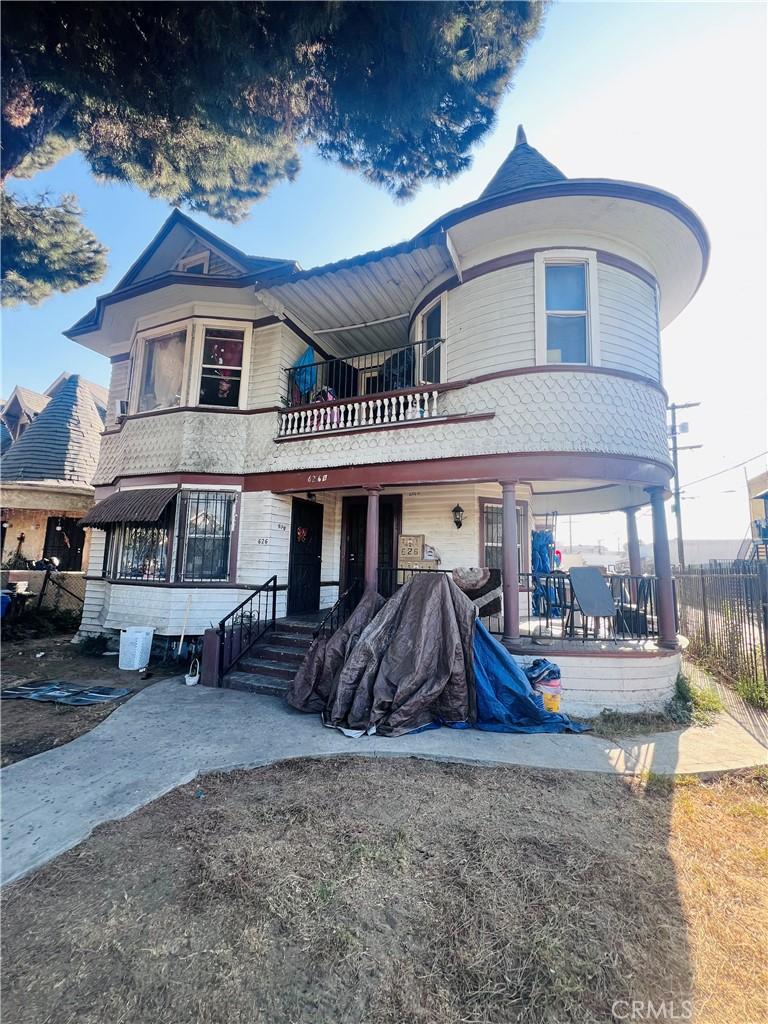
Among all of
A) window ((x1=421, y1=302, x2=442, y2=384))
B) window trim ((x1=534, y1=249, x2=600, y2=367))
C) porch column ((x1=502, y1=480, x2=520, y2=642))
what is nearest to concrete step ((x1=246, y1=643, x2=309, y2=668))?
porch column ((x1=502, y1=480, x2=520, y2=642))

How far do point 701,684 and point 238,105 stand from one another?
11.2 meters

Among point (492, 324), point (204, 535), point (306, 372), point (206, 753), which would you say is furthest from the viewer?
point (306, 372)

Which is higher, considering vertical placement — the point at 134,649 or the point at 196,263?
the point at 196,263

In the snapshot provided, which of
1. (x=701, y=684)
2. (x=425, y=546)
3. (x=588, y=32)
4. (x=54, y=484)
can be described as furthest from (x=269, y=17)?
(x=54, y=484)

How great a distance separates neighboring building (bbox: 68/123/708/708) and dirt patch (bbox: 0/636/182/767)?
3.00 ft

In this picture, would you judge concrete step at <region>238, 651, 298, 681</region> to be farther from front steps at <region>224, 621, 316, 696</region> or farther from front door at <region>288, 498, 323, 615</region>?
front door at <region>288, 498, 323, 615</region>

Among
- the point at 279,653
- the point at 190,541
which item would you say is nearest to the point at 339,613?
the point at 279,653

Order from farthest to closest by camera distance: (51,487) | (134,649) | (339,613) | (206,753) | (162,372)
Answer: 1. (51,487)
2. (162,372)
3. (339,613)
4. (134,649)
5. (206,753)

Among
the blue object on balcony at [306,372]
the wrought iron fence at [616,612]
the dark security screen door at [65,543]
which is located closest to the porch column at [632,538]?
the wrought iron fence at [616,612]

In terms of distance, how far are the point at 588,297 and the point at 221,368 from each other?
7.10 m

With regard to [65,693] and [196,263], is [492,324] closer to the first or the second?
[196,263]

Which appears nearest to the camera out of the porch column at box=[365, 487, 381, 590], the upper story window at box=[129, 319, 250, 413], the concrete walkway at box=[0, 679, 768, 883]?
the concrete walkway at box=[0, 679, 768, 883]

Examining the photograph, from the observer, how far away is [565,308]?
706 centimetres

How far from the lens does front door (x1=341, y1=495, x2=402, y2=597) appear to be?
379 inches
